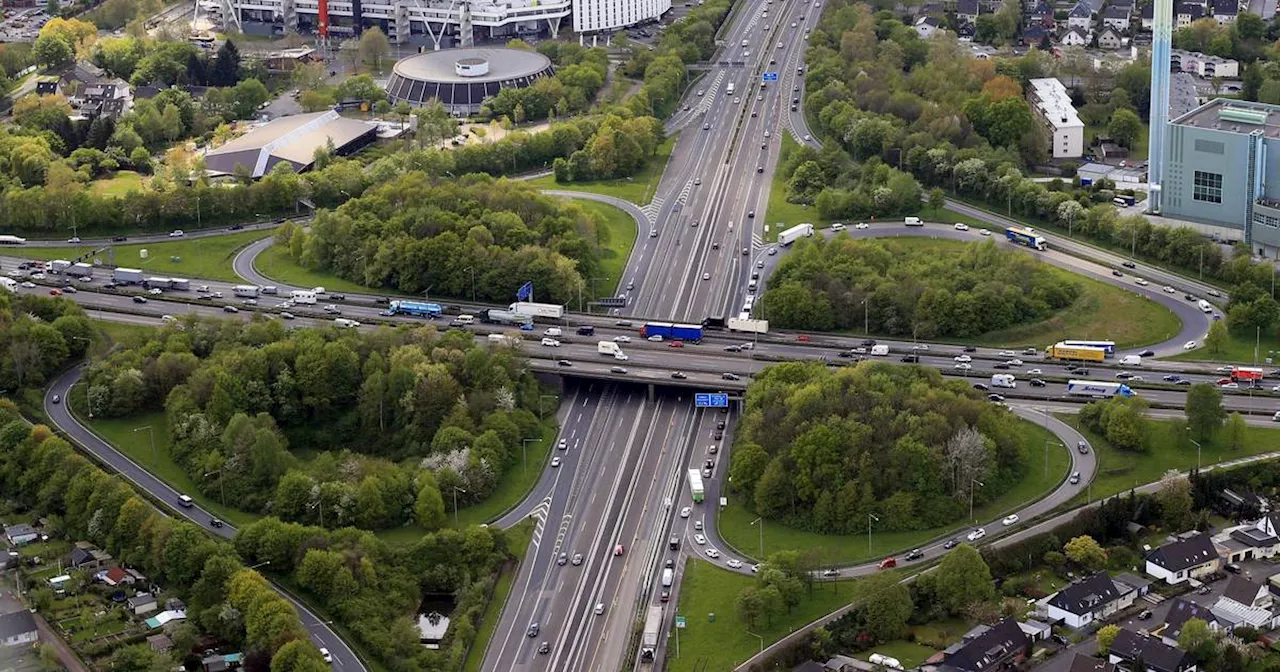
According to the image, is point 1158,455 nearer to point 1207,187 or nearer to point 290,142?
point 1207,187

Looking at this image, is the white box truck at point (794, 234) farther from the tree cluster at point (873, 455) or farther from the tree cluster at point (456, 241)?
the tree cluster at point (873, 455)

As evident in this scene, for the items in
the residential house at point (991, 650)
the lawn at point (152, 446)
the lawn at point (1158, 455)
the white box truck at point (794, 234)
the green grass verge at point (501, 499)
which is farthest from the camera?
the white box truck at point (794, 234)

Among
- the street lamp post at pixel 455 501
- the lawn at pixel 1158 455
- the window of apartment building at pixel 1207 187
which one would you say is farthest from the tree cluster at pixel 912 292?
the street lamp post at pixel 455 501

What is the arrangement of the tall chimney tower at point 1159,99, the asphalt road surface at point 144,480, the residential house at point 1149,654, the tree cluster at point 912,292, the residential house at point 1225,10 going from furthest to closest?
the residential house at point 1225,10 < the tall chimney tower at point 1159,99 < the tree cluster at point 912,292 < the asphalt road surface at point 144,480 < the residential house at point 1149,654

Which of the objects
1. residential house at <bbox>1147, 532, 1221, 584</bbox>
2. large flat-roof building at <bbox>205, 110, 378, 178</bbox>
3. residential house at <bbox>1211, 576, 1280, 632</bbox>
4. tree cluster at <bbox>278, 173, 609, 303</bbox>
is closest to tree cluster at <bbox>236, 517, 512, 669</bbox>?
residential house at <bbox>1147, 532, 1221, 584</bbox>

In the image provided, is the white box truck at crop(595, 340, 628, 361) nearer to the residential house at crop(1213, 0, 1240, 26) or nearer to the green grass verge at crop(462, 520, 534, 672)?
the green grass verge at crop(462, 520, 534, 672)

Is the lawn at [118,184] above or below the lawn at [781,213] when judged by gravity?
above
